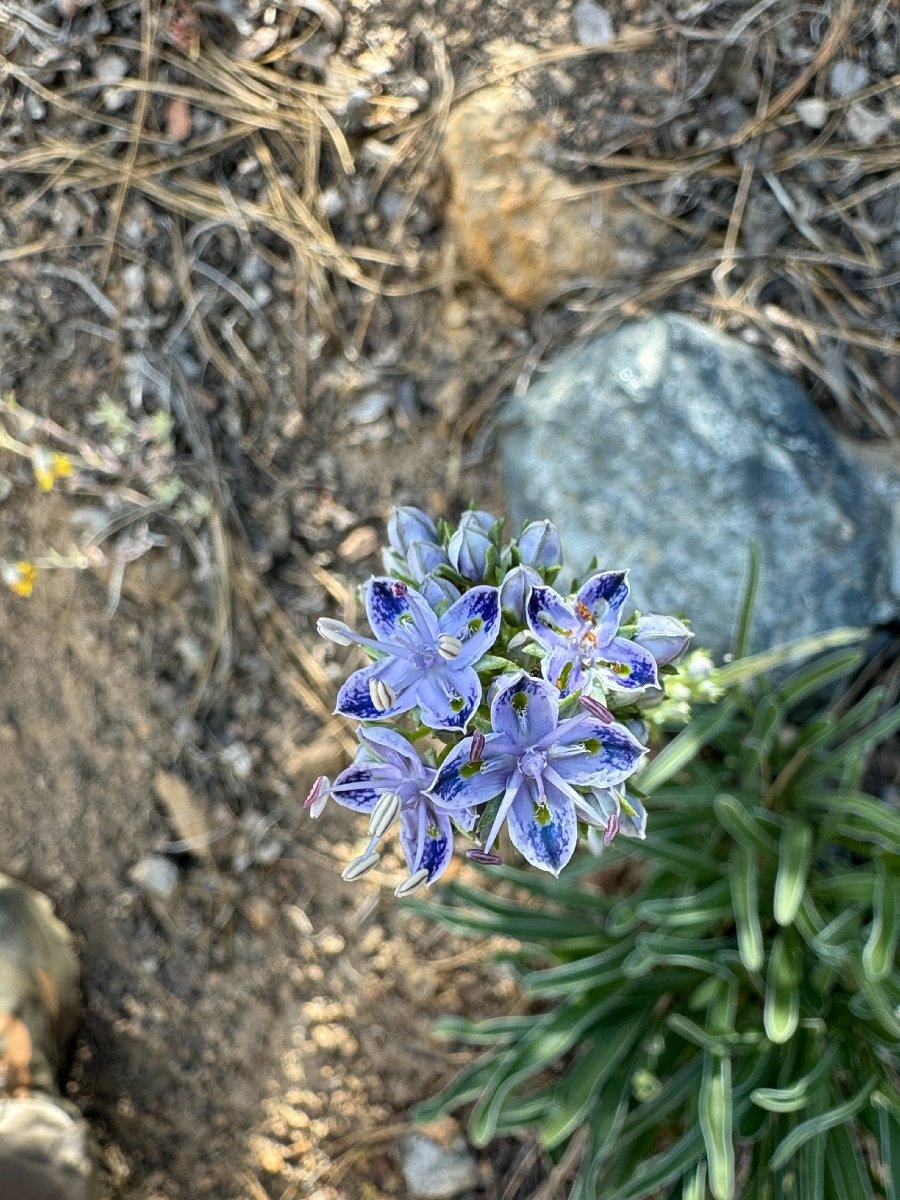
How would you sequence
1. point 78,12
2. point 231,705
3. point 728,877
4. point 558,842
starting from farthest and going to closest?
point 231,705 → point 78,12 → point 728,877 → point 558,842

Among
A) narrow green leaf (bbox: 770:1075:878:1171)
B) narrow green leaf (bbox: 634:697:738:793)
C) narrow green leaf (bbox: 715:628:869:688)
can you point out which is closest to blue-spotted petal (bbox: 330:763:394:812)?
narrow green leaf (bbox: 715:628:869:688)

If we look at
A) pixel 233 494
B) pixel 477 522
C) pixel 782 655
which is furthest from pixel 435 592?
pixel 233 494

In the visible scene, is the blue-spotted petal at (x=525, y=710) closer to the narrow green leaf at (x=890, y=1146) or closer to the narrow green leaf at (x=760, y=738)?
the narrow green leaf at (x=760, y=738)

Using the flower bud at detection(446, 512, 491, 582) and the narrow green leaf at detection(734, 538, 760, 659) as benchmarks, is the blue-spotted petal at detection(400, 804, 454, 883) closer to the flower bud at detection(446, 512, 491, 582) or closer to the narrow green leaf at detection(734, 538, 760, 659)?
the flower bud at detection(446, 512, 491, 582)

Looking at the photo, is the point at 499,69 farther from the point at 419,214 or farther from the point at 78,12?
the point at 78,12

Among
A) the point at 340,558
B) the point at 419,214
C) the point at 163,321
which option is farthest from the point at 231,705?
the point at 419,214
